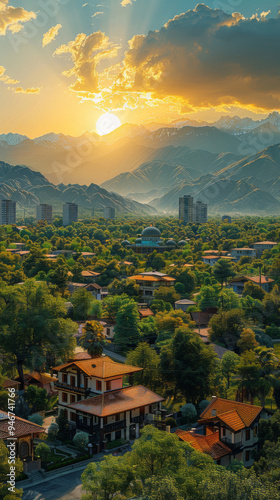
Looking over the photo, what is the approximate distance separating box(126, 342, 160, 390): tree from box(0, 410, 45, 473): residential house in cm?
1037

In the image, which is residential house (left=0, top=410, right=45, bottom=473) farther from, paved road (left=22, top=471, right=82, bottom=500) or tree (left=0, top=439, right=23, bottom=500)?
tree (left=0, top=439, right=23, bottom=500)

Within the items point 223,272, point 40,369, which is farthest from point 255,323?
point 40,369

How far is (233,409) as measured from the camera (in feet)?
99.7

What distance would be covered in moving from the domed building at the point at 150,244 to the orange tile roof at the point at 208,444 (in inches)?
3843

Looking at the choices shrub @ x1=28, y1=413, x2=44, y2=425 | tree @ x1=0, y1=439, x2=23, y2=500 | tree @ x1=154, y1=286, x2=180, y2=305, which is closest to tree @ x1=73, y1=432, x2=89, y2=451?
shrub @ x1=28, y1=413, x2=44, y2=425

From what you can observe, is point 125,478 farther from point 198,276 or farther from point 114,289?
point 198,276

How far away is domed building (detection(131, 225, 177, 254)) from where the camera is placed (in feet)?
414

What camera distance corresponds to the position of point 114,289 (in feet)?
243

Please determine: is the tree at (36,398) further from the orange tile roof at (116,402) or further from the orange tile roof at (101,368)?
the orange tile roof at (116,402)

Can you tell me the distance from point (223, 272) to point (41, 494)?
2142 inches

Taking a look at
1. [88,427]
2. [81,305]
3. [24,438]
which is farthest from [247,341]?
[24,438]

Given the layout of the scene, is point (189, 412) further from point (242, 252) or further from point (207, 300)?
point (242, 252)

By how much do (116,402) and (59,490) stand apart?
24.2ft

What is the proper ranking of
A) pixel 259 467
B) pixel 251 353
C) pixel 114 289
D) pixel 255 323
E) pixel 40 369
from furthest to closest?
1. pixel 114 289
2. pixel 255 323
3. pixel 40 369
4. pixel 251 353
5. pixel 259 467
